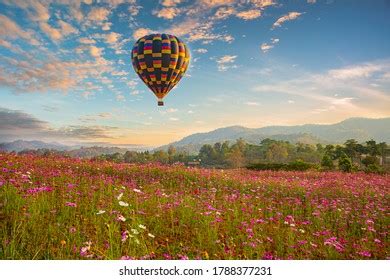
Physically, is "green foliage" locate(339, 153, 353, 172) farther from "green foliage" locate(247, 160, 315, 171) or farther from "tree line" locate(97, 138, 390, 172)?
"green foliage" locate(247, 160, 315, 171)

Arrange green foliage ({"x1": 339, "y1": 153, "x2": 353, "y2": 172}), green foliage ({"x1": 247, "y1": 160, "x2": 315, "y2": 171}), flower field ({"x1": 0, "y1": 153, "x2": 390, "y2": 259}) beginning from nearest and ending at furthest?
1. flower field ({"x1": 0, "y1": 153, "x2": 390, "y2": 259})
2. green foliage ({"x1": 247, "y1": 160, "x2": 315, "y2": 171})
3. green foliage ({"x1": 339, "y1": 153, "x2": 353, "y2": 172})

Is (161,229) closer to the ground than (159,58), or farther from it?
closer to the ground

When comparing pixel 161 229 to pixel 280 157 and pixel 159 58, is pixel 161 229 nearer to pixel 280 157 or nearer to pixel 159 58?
pixel 159 58

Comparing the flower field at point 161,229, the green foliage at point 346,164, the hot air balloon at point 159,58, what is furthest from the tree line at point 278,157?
the flower field at point 161,229

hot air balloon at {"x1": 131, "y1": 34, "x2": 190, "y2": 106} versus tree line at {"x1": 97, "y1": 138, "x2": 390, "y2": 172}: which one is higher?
hot air balloon at {"x1": 131, "y1": 34, "x2": 190, "y2": 106}

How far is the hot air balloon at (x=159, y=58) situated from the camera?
13.6 m

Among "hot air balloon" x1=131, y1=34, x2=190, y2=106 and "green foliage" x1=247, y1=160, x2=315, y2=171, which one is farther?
"green foliage" x1=247, y1=160, x2=315, y2=171

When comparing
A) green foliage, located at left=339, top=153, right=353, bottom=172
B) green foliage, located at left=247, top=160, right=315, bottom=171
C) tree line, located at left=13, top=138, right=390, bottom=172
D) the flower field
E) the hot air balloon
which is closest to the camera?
the flower field

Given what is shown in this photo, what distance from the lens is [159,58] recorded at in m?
13.7

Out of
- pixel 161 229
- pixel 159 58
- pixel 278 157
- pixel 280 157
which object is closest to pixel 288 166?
pixel 159 58

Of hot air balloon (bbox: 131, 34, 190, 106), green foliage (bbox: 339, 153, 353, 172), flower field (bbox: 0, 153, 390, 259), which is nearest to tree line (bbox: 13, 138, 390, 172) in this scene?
green foliage (bbox: 339, 153, 353, 172)

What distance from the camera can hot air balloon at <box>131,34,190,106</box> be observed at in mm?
13648

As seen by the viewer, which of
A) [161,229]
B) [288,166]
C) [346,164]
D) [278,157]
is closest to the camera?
[161,229]
